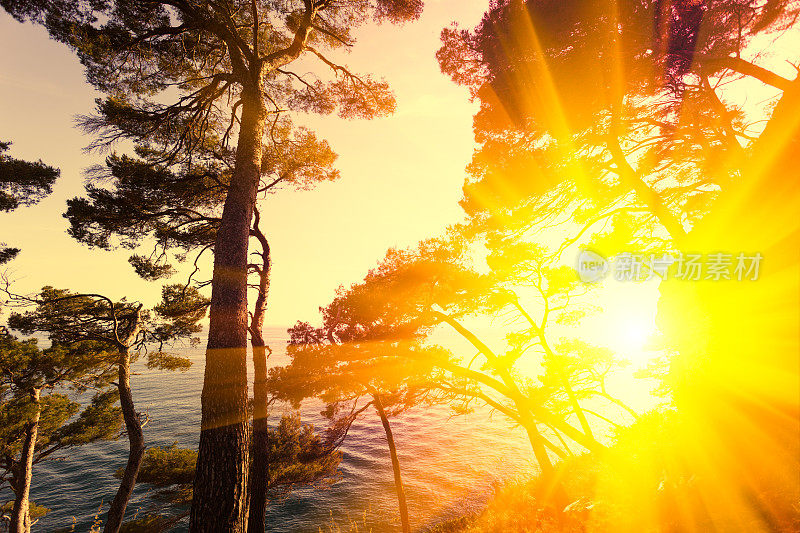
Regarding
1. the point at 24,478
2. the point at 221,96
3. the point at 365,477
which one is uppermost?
the point at 221,96

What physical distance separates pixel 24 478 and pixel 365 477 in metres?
20.2

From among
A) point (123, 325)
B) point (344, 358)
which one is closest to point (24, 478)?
point (123, 325)

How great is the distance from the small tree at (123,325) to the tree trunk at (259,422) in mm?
2397

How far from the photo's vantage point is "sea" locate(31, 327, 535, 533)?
59.9 ft

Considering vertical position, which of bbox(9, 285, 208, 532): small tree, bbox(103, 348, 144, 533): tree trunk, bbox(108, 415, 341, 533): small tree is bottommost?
bbox(108, 415, 341, 533): small tree

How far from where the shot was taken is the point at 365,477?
80.2 ft

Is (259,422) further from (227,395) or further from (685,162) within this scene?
Answer: (685,162)

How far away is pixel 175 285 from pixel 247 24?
7.99 meters

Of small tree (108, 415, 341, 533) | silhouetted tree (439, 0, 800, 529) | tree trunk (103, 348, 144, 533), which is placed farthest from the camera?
small tree (108, 415, 341, 533)

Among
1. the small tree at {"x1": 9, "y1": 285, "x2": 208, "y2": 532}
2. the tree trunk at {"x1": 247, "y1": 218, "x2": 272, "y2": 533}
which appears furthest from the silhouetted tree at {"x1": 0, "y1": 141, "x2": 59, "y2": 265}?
the tree trunk at {"x1": 247, "y1": 218, "x2": 272, "y2": 533}

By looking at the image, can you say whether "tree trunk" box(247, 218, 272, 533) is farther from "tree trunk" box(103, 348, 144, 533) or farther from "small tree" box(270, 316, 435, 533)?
"tree trunk" box(103, 348, 144, 533)

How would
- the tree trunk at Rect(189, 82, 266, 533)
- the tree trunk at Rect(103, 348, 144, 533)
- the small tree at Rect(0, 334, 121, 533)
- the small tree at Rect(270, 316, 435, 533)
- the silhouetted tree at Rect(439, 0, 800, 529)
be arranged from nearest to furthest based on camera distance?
the tree trunk at Rect(189, 82, 266, 533)
the silhouetted tree at Rect(439, 0, 800, 529)
the small tree at Rect(270, 316, 435, 533)
the tree trunk at Rect(103, 348, 144, 533)
the small tree at Rect(0, 334, 121, 533)

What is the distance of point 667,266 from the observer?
681 cm

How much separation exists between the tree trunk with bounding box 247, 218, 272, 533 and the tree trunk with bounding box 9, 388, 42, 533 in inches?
359
